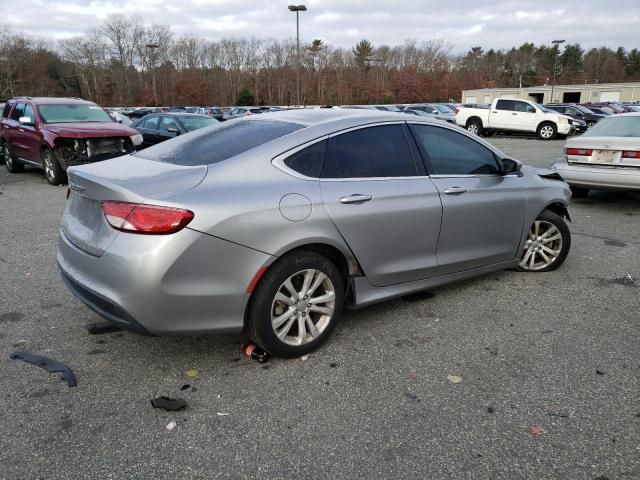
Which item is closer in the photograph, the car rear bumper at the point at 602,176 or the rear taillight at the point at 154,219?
the rear taillight at the point at 154,219

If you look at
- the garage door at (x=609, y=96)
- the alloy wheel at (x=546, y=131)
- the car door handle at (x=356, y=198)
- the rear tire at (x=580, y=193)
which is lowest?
the rear tire at (x=580, y=193)

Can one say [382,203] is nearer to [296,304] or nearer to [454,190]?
[454,190]

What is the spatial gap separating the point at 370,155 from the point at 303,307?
1.21 m

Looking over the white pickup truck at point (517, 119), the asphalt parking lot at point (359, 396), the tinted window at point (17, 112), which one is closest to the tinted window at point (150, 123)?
the tinted window at point (17, 112)

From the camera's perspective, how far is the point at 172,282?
2.72 meters

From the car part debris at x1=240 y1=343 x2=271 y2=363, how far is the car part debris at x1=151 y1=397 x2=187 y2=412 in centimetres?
58

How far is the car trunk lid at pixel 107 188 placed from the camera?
2820 mm

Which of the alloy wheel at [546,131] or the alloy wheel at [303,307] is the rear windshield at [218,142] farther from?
the alloy wheel at [546,131]

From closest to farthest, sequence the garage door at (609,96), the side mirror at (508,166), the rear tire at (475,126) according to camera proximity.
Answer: the side mirror at (508,166) < the rear tire at (475,126) < the garage door at (609,96)

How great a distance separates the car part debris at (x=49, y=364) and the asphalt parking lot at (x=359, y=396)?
51 mm

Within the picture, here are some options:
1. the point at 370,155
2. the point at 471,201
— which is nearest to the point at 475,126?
the point at 471,201

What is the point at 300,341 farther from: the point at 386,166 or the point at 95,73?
the point at 95,73

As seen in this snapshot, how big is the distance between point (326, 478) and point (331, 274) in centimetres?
137

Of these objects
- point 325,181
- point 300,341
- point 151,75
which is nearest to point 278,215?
point 325,181
